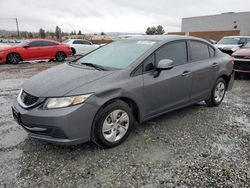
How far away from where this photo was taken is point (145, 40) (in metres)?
4.16

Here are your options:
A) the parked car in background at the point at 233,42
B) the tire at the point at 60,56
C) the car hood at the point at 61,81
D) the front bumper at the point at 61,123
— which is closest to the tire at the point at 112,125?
the front bumper at the point at 61,123

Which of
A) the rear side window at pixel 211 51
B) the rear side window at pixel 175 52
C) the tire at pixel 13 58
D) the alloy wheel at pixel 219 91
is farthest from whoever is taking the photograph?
the tire at pixel 13 58

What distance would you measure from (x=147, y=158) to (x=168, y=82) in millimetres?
1324

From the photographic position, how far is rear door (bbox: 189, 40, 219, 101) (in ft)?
14.5

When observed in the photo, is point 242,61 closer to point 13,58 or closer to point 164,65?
point 164,65

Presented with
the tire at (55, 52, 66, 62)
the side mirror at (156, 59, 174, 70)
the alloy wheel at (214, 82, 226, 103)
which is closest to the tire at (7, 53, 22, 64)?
the tire at (55, 52, 66, 62)

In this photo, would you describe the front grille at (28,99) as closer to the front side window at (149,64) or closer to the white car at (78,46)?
the front side window at (149,64)

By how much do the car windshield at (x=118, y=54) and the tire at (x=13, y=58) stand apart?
9305 millimetres

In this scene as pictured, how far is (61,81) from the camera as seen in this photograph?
10.7 feet

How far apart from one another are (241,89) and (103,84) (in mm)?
5334

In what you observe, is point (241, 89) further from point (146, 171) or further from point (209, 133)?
point (146, 171)

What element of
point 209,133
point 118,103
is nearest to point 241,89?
point 209,133

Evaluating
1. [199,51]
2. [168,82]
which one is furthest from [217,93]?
[168,82]

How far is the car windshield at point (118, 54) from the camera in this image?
12.1ft
